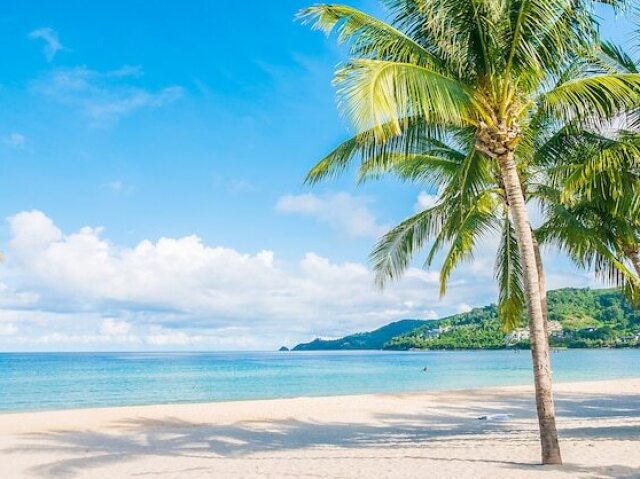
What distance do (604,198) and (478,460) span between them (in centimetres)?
500

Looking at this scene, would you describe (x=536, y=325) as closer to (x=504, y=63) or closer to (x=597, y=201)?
(x=504, y=63)

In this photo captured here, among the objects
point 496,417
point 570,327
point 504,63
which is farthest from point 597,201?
point 570,327

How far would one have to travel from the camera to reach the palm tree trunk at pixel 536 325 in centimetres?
763

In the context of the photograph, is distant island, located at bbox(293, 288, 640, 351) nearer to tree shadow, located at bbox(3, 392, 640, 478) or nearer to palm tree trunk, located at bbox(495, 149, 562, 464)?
tree shadow, located at bbox(3, 392, 640, 478)

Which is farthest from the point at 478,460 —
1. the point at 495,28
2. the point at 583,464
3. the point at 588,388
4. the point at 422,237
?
the point at 588,388

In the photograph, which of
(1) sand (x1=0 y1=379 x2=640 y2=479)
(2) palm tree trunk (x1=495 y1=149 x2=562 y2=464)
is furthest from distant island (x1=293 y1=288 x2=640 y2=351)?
(2) palm tree trunk (x1=495 y1=149 x2=562 y2=464)

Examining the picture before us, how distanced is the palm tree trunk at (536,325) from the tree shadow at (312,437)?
40cm

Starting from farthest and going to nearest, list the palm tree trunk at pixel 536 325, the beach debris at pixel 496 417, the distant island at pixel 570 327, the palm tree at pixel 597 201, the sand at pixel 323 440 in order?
the distant island at pixel 570 327, the beach debris at pixel 496 417, the palm tree at pixel 597 201, the sand at pixel 323 440, the palm tree trunk at pixel 536 325

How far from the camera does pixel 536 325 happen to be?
7.66 metres

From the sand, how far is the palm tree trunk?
15.4 inches

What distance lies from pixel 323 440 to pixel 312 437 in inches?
22.3

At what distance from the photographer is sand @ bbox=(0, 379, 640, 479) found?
8.41m

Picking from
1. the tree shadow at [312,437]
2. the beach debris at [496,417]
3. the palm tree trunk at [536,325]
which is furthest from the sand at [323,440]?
the palm tree trunk at [536,325]

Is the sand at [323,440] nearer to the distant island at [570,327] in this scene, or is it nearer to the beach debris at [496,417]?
the beach debris at [496,417]
